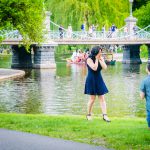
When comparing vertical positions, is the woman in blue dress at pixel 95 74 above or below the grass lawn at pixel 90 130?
above

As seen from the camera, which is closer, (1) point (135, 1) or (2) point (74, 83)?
(2) point (74, 83)

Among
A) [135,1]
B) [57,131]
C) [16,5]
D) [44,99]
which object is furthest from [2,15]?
[135,1]

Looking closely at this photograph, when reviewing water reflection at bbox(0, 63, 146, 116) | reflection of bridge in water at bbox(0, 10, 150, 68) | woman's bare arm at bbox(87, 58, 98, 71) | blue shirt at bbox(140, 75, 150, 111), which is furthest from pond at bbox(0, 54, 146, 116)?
reflection of bridge in water at bbox(0, 10, 150, 68)

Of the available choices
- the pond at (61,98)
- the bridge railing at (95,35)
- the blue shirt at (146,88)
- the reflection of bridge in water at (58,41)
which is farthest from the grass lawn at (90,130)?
the bridge railing at (95,35)

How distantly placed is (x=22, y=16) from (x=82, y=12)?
28.6 meters

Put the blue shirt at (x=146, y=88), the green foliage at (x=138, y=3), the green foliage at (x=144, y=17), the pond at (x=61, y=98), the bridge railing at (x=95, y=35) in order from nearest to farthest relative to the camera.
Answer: the blue shirt at (x=146, y=88) → the pond at (x=61, y=98) → the bridge railing at (x=95, y=35) → the green foliage at (x=144, y=17) → the green foliage at (x=138, y=3)

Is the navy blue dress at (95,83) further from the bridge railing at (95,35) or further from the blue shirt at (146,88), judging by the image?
the bridge railing at (95,35)

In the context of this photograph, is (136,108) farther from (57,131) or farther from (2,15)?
(2,15)

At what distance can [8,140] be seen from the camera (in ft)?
36.7

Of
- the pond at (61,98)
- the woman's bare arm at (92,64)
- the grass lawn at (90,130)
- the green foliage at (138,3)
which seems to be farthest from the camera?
the green foliage at (138,3)

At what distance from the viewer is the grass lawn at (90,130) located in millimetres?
10977

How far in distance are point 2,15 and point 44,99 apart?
981cm

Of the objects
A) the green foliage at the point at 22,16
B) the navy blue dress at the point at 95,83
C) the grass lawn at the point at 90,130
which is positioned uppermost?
the green foliage at the point at 22,16

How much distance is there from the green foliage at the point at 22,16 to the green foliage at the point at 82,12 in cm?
2533
